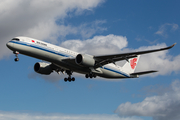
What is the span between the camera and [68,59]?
109ft

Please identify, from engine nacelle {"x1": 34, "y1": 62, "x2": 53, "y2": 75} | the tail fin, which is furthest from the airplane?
the tail fin

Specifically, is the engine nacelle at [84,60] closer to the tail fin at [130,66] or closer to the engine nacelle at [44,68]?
the engine nacelle at [44,68]

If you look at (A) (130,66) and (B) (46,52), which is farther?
(A) (130,66)

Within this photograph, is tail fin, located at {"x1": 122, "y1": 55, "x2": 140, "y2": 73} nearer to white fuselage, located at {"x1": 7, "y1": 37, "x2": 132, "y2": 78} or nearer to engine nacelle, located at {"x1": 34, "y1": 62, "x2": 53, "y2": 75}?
white fuselage, located at {"x1": 7, "y1": 37, "x2": 132, "y2": 78}

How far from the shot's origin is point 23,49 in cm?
3023

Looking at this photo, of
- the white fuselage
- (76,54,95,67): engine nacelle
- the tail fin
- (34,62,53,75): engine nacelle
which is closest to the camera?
the white fuselage

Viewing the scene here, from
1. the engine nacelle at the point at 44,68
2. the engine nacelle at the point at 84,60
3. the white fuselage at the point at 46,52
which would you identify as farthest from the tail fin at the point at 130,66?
the engine nacelle at the point at 44,68

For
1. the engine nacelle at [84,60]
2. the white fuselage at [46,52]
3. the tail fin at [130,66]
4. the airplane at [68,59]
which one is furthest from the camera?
the tail fin at [130,66]

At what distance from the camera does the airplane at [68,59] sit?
3044 cm

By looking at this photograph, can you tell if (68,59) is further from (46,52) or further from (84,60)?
(46,52)

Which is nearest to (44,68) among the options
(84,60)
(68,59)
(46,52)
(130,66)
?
(68,59)

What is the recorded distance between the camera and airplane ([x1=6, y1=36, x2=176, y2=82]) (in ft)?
99.9

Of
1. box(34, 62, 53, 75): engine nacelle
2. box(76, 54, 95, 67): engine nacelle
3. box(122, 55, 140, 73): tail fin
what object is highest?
box(122, 55, 140, 73): tail fin

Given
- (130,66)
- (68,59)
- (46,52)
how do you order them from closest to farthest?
(46,52)
(68,59)
(130,66)
